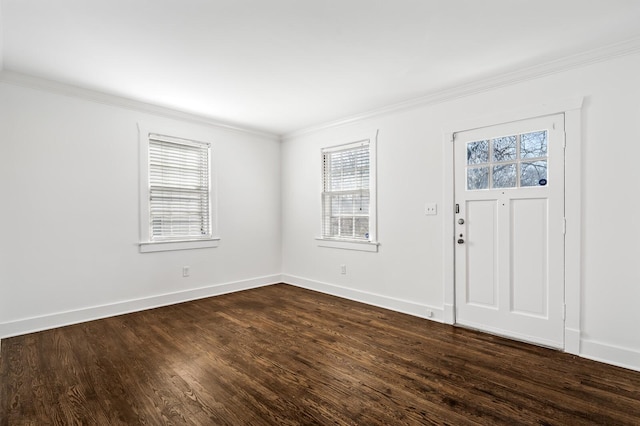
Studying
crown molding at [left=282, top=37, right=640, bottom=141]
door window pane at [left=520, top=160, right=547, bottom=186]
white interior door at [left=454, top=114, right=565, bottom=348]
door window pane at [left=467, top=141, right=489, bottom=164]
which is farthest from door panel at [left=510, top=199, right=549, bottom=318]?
crown molding at [left=282, top=37, right=640, bottom=141]

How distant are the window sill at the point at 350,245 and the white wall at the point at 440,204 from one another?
83 millimetres

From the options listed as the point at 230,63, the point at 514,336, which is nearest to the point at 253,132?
the point at 230,63

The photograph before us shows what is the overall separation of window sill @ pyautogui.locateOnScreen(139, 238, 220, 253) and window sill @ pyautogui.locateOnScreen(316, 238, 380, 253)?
5.21 feet

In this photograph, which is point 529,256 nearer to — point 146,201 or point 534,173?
point 534,173

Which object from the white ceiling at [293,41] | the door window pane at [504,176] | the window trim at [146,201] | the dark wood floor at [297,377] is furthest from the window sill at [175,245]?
the door window pane at [504,176]

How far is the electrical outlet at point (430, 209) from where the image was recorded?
3662 millimetres

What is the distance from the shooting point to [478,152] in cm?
336

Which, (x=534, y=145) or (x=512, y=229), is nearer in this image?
(x=534, y=145)

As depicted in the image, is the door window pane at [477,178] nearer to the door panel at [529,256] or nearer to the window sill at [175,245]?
the door panel at [529,256]

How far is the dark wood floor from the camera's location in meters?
1.95

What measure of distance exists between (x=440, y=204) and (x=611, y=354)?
189cm

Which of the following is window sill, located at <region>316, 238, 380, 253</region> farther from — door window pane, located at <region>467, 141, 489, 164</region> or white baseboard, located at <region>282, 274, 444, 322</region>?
door window pane, located at <region>467, 141, 489, 164</region>

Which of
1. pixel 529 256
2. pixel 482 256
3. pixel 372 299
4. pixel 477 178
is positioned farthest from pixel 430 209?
pixel 372 299

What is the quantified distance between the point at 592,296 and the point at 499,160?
1.42m
